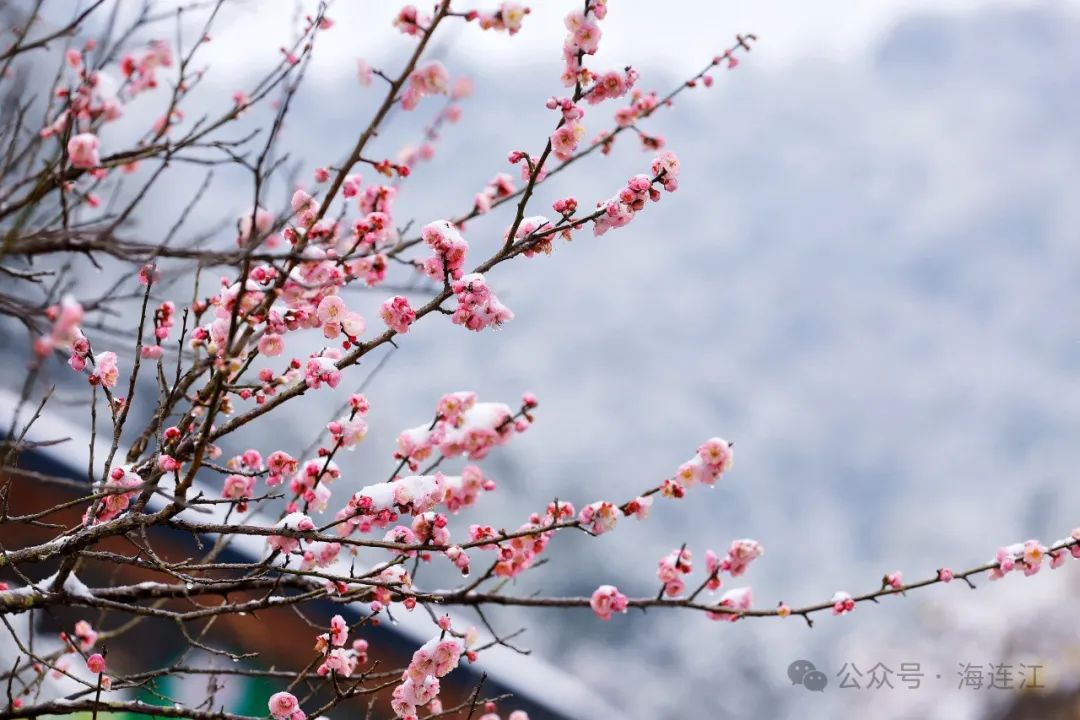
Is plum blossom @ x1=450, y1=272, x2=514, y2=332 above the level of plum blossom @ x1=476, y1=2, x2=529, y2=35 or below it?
below

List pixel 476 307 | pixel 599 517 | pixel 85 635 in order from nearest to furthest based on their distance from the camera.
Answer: pixel 599 517, pixel 476 307, pixel 85 635

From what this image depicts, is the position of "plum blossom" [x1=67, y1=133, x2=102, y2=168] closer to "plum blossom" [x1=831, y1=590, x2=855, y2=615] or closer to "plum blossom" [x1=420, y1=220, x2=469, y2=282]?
"plum blossom" [x1=420, y1=220, x2=469, y2=282]

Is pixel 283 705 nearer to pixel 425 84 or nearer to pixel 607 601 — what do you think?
pixel 607 601

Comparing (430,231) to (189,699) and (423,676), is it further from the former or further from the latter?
(189,699)

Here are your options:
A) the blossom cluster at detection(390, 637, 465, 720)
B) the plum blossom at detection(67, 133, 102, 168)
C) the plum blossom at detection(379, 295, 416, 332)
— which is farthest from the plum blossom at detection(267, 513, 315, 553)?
the plum blossom at detection(67, 133, 102, 168)

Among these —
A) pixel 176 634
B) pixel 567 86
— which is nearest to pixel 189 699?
pixel 176 634

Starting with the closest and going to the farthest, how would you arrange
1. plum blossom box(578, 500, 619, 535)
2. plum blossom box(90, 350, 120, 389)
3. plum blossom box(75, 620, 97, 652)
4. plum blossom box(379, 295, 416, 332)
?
1. plum blossom box(578, 500, 619, 535)
2. plum blossom box(379, 295, 416, 332)
3. plum blossom box(90, 350, 120, 389)
4. plum blossom box(75, 620, 97, 652)

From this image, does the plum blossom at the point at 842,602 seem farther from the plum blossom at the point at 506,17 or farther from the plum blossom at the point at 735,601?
the plum blossom at the point at 506,17

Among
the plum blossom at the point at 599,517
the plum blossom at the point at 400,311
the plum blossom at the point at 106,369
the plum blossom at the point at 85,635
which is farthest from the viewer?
the plum blossom at the point at 85,635

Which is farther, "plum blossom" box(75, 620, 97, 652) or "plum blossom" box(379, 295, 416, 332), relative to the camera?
"plum blossom" box(75, 620, 97, 652)

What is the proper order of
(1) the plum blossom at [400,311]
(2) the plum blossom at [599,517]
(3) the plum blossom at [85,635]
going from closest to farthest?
(2) the plum blossom at [599,517]
(1) the plum blossom at [400,311]
(3) the plum blossom at [85,635]

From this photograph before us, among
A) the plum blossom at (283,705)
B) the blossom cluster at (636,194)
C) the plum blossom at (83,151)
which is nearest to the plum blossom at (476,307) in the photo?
the blossom cluster at (636,194)

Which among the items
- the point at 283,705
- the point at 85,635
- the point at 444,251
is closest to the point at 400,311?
the point at 444,251

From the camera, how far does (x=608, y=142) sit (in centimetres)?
339
